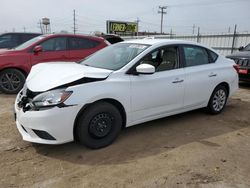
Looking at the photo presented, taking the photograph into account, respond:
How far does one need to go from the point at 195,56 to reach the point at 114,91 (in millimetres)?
2101

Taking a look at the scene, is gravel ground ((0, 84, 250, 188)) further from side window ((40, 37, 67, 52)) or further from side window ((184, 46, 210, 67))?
side window ((40, 37, 67, 52))

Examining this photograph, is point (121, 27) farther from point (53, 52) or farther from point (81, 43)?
point (53, 52)

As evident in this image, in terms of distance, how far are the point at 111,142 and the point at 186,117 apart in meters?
2.05

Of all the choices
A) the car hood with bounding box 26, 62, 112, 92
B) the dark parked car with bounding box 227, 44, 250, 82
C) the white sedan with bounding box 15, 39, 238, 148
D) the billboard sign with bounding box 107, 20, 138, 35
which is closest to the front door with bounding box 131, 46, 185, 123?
the white sedan with bounding box 15, 39, 238, 148

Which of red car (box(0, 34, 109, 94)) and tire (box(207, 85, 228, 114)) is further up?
red car (box(0, 34, 109, 94))

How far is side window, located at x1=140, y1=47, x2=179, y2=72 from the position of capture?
13.9 ft

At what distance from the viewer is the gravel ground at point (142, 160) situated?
9.49ft

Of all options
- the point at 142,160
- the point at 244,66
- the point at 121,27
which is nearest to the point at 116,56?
the point at 142,160

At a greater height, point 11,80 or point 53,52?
point 53,52

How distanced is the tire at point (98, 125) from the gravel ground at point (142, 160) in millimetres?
139

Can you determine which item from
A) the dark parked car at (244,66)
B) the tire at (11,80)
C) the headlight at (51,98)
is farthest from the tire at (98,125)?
the dark parked car at (244,66)

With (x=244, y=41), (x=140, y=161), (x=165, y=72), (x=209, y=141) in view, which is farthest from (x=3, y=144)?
(x=244, y=41)

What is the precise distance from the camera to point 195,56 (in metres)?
4.86

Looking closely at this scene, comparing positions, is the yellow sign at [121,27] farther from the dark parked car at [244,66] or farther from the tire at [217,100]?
the tire at [217,100]
